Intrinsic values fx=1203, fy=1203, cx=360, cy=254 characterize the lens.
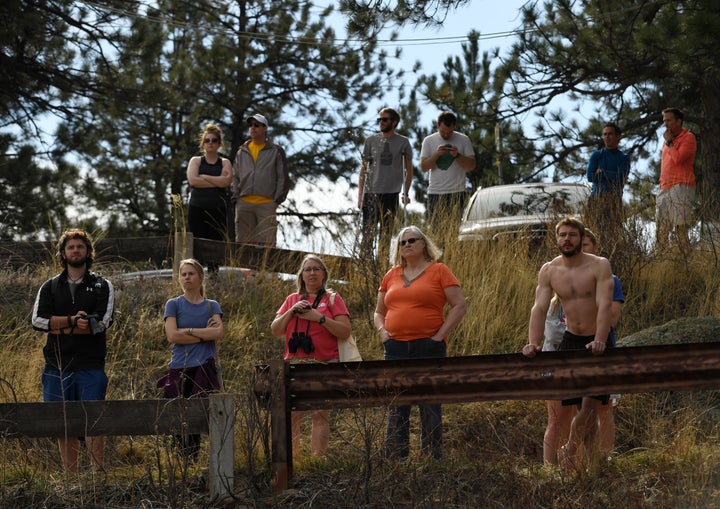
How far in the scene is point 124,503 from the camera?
6926 millimetres

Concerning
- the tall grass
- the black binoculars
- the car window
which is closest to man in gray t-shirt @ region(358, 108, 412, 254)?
the tall grass

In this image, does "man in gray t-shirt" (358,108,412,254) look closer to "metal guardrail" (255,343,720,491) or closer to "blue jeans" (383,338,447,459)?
"blue jeans" (383,338,447,459)

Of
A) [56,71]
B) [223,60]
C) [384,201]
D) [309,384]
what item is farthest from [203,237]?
[223,60]

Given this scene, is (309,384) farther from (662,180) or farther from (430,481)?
(662,180)

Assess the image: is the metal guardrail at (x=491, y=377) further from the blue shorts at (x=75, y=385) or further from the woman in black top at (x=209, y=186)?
the woman in black top at (x=209, y=186)

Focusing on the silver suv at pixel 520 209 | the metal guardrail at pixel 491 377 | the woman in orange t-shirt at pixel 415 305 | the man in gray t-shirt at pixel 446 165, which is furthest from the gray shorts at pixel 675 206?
the metal guardrail at pixel 491 377

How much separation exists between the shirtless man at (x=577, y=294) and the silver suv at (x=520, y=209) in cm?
506

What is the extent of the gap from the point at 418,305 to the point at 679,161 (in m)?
6.02

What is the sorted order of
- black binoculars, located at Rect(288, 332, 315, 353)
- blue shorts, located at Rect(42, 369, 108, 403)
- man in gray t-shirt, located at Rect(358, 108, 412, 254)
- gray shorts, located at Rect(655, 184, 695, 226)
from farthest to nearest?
1. gray shorts, located at Rect(655, 184, 695, 226)
2. man in gray t-shirt, located at Rect(358, 108, 412, 254)
3. black binoculars, located at Rect(288, 332, 315, 353)
4. blue shorts, located at Rect(42, 369, 108, 403)

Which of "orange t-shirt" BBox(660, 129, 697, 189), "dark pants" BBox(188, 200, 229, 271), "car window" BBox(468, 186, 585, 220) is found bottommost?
"dark pants" BBox(188, 200, 229, 271)

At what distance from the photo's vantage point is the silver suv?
13.5 m

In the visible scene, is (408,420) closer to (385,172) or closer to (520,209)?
(385,172)

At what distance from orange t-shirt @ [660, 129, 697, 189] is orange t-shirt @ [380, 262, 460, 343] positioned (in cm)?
575

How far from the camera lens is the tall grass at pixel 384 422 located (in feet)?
22.2
